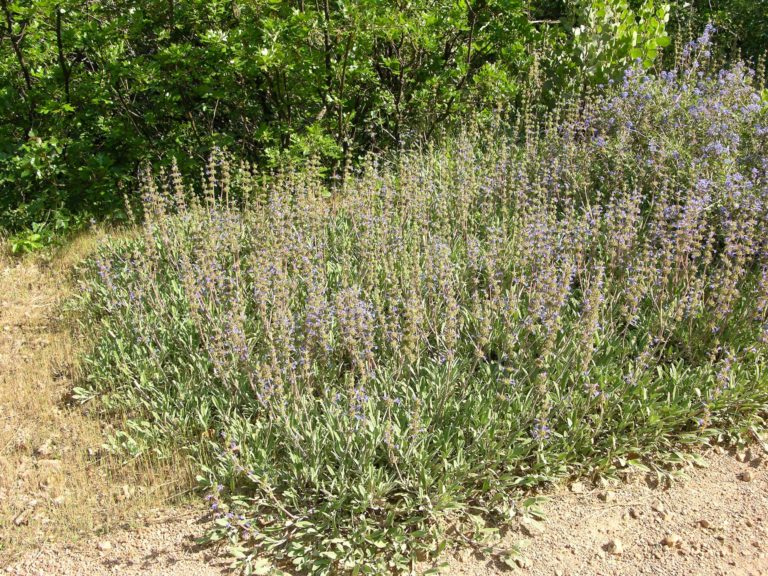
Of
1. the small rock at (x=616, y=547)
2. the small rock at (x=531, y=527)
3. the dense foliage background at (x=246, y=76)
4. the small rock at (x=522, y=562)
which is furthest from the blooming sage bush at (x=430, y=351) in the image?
the dense foliage background at (x=246, y=76)

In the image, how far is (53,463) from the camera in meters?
3.92

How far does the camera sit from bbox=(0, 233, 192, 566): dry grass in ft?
11.5

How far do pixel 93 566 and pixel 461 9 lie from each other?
593 cm

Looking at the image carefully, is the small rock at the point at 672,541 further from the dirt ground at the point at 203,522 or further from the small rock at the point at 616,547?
the small rock at the point at 616,547

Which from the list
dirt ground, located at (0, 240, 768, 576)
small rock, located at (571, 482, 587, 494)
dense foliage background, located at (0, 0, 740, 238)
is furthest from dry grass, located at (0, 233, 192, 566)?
small rock, located at (571, 482, 587, 494)

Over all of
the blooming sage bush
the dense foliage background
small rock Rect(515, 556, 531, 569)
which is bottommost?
small rock Rect(515, 556, 531, 569)

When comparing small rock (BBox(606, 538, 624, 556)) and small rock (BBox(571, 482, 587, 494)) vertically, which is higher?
small rock (BBox(571, 482, 587, 494))

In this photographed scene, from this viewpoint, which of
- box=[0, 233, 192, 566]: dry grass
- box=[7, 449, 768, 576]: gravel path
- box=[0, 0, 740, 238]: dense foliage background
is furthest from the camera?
box=[0, 0, 740, 238]: dense foliage background

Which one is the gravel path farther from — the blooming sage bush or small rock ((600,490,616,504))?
the blooming sage bush

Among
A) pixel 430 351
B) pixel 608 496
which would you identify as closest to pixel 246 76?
pixel 430 351

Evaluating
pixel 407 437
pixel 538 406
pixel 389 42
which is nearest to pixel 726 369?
pixel 538 406

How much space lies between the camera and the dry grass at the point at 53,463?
11.5ft

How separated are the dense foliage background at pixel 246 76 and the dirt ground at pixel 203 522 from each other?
10.4ft

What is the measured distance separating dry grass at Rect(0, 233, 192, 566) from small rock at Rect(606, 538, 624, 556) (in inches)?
91.0
